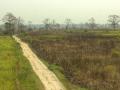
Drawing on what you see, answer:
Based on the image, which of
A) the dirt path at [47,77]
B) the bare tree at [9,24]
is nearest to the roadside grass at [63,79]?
the dirt path at [47,77]

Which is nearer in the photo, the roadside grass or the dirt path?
the dirt path

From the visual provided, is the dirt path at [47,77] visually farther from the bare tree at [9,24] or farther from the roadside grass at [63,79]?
the bare tree at [9,24]

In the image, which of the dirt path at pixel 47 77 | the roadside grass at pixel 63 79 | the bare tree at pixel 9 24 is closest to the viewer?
the dirt path at pixel 47 77

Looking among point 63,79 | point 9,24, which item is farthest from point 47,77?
point 9,24

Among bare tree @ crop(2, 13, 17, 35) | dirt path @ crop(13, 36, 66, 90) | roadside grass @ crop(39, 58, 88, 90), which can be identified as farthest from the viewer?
bare tree @ crop(2, 13, 17, 35)

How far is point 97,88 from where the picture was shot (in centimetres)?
1620

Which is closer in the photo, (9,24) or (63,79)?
(63,79)

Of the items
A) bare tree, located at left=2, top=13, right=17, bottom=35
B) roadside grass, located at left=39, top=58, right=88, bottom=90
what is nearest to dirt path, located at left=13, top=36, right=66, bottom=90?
roadside grass, located at left=39, top=58, right=88, bottom=90

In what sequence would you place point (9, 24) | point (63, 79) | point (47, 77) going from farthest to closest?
1. point (9, 24)
2. point (47, 77)
3. point (63, 79)

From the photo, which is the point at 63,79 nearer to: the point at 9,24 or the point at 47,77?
the point at 47,77

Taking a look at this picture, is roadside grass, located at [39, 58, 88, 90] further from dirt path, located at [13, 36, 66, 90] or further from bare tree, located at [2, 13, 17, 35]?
bare tree, located at [2, 13, 17, 35]

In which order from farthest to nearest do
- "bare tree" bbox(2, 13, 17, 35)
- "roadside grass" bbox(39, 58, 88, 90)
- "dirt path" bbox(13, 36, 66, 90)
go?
"bare tree" bbox(2, 13, 17, 35)
"roadside grass" bbox(39, 58, 88, 90)
"dirt path" bbox(13, 36, 66, 90)

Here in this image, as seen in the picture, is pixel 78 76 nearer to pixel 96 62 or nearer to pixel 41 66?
pixel 41 66

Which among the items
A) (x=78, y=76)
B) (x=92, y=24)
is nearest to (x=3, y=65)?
(x=78, y=76)
